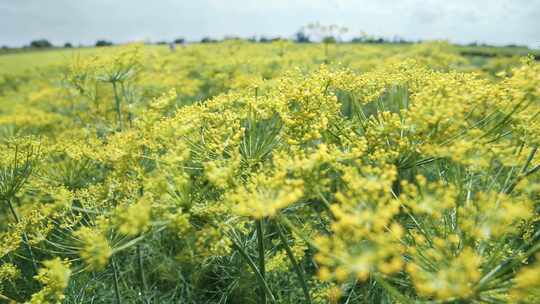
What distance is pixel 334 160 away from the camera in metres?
2.67

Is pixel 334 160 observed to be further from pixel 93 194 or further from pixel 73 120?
pixel 73 120

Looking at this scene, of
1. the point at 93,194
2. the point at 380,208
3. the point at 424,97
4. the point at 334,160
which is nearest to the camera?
the point at 380,208

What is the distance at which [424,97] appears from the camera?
2.85 m

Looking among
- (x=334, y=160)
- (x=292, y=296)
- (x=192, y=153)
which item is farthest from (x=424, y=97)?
(x=292, y=296)

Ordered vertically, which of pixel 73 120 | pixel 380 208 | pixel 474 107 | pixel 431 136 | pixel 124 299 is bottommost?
pixel 124 299

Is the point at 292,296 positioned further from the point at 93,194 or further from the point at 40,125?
the point at 40,125

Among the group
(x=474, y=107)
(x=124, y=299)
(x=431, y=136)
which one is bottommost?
(x=124, y=299)

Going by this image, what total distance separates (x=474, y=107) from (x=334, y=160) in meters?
1.38

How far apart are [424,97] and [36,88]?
65.6 ft

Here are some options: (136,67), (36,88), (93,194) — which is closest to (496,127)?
(93,194)

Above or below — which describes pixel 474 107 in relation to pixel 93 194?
above

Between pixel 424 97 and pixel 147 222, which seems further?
pixel 424 97

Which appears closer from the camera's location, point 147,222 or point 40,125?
point 147,222

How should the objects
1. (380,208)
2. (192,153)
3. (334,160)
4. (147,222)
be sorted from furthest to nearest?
(192,153) → (334,160) → (147,222) → (380,208)
